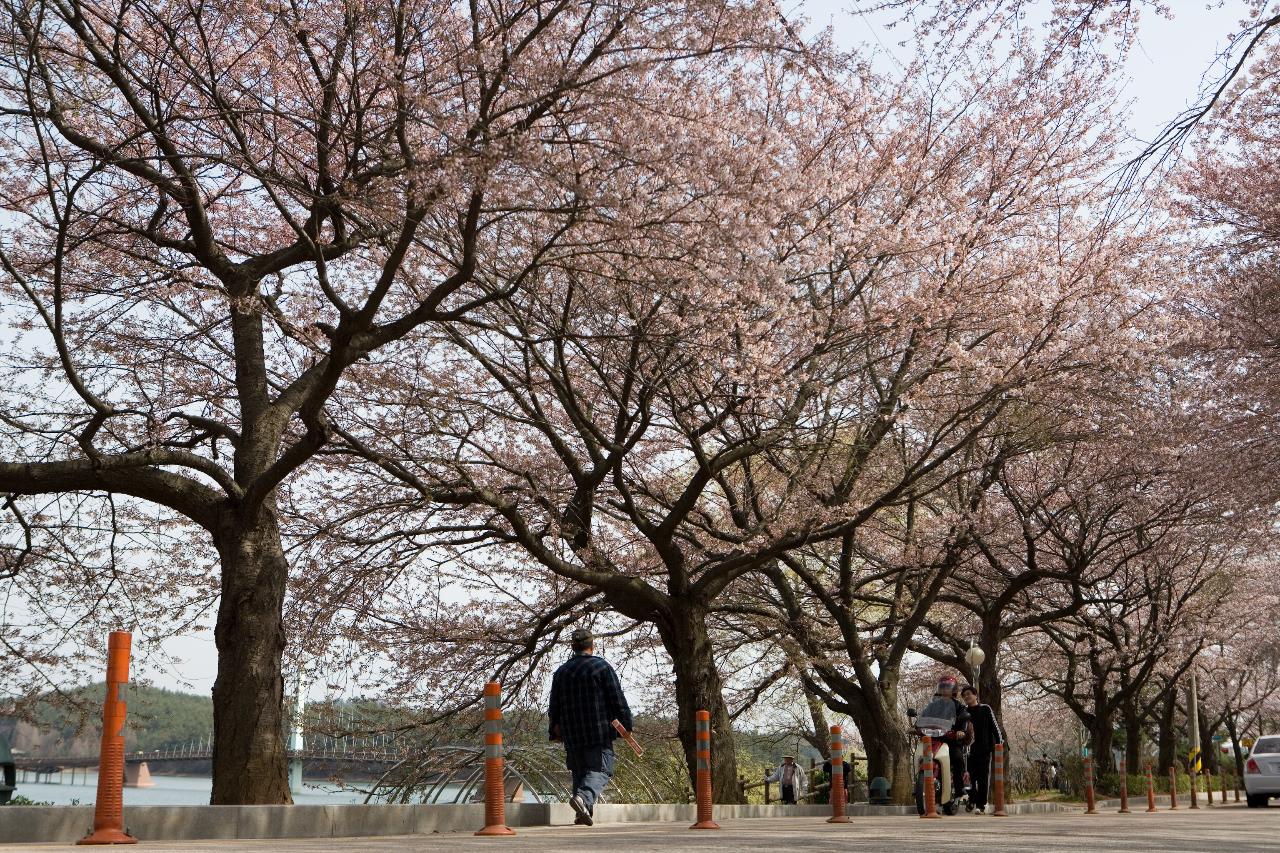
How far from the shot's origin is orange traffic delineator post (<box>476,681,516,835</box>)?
9047 mm

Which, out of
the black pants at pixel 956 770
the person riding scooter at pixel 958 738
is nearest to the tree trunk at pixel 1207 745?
the black pants at pixel 956 770

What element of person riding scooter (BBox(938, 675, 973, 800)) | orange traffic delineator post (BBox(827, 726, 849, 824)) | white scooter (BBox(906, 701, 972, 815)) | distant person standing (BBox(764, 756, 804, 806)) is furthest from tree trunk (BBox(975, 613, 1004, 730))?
orange traffic delineator post (BBox(827, 726, 849, 824))

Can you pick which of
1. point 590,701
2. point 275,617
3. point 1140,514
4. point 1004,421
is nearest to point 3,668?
point 275,617

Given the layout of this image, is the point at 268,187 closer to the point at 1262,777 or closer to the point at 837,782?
the point at 837,782

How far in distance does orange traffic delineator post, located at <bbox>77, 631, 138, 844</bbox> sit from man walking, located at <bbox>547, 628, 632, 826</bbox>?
179 inches

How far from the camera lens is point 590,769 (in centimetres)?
1115

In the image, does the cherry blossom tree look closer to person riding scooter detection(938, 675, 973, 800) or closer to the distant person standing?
person riding scooter detection(938, 675, 973, 800)

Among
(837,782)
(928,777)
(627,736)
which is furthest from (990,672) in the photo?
(627,736)

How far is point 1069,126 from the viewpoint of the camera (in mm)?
18203

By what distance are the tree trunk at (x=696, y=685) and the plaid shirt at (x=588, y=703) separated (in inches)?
239

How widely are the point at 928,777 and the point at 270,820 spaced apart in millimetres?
8531

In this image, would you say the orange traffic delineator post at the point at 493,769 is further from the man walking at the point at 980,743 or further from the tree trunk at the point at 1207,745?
the tree trunk at the point at 1207,745

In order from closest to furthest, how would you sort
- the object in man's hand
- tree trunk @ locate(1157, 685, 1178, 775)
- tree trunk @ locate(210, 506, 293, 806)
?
the object in man's hand
tree trunk @ locate(210, 506, 293, 806)
tree trunk @ locate(1157, 685, 1178, 775)

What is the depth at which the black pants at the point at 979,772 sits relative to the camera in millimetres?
15984
